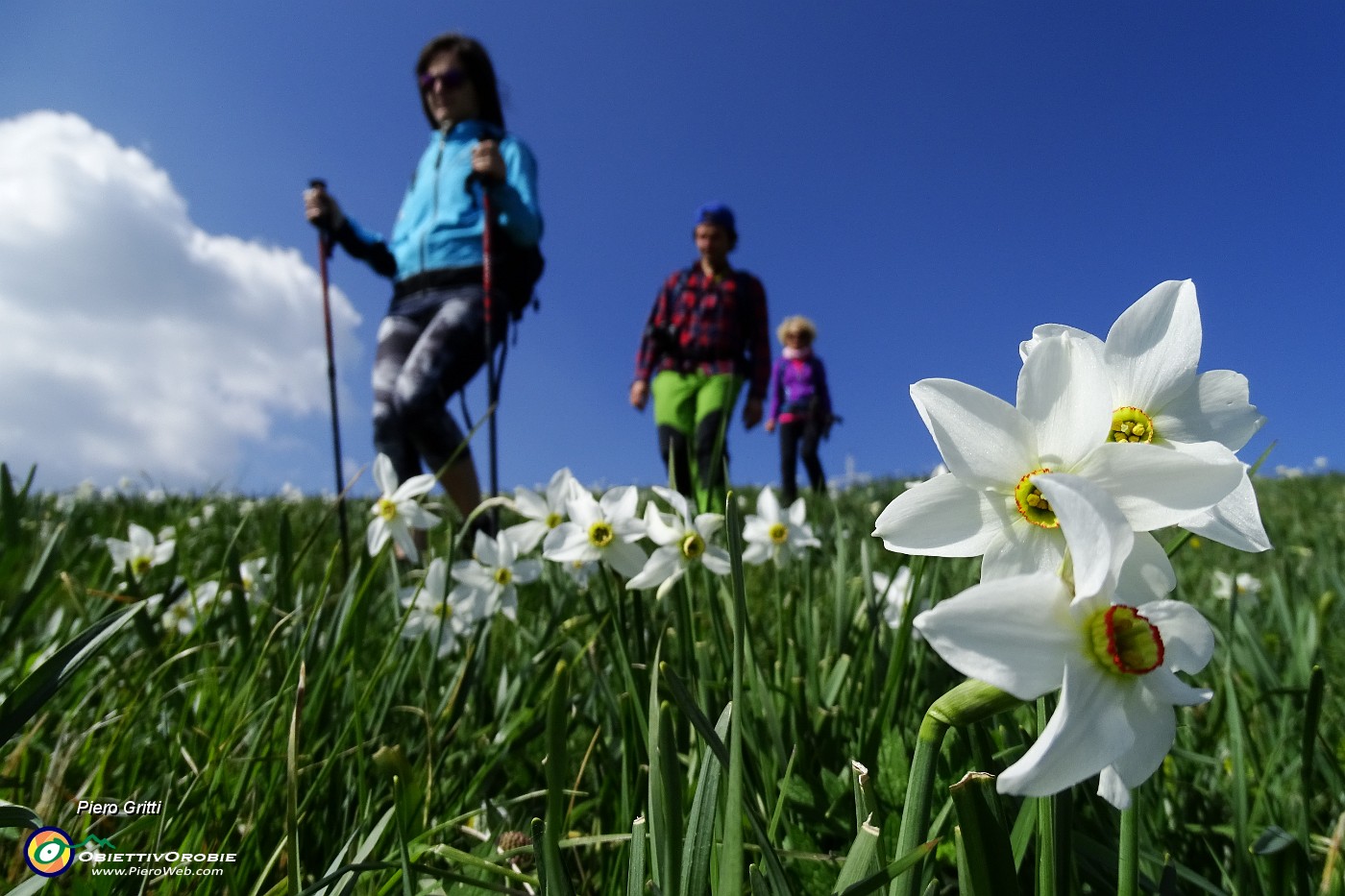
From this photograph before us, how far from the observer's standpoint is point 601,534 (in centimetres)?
146

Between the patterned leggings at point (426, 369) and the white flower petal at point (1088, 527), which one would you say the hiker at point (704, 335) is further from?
the white flower petal at point (1088, 527)

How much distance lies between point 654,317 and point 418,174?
2368 mm

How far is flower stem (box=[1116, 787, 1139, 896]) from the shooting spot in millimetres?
548

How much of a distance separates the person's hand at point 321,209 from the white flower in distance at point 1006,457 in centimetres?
468

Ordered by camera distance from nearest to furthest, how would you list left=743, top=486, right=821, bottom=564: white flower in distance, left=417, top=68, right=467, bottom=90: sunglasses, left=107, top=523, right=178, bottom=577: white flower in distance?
left=743, top=486, right=821, bottom=564: white flower in distance → left=107, top=523, right=178, bottom=577: white flower in distance → left=417, top=68, right=467, bottom=90: sunglasses

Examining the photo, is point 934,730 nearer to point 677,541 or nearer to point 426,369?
point 677,541

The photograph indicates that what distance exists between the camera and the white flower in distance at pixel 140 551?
7.91ft

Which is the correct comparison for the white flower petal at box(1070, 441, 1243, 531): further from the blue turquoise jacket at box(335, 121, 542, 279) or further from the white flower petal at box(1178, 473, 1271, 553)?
the blue turquoise jacket at box(335, 121, 542, 279)

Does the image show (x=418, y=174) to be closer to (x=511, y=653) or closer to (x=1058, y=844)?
(x=511, y=653)

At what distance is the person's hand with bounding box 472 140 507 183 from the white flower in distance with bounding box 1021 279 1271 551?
14.6ft

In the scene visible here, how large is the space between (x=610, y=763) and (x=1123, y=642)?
1.07 metres

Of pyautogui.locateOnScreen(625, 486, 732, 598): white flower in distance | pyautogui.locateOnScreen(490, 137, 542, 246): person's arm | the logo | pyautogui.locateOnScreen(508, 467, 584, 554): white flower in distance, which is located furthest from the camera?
pyautogui.locateOnScreen(490, 137, 542, 246): person's arm

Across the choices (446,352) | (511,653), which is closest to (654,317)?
(446,352)

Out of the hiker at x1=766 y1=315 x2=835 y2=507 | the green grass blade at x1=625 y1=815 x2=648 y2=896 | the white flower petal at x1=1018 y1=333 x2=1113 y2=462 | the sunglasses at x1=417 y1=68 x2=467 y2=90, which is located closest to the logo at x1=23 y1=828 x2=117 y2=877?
the green grass blade at x1=625 y1=815 x2=648 y2=896
